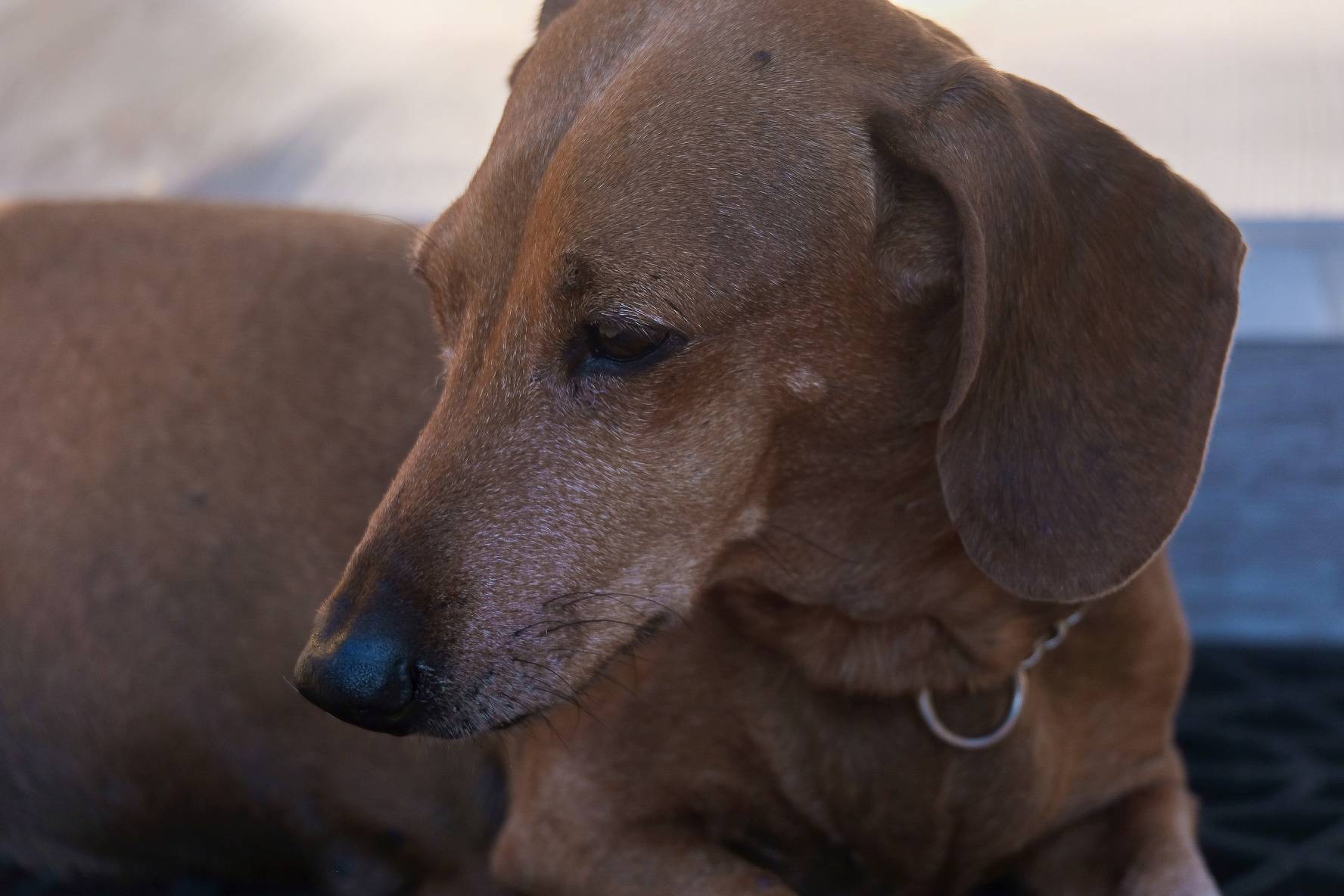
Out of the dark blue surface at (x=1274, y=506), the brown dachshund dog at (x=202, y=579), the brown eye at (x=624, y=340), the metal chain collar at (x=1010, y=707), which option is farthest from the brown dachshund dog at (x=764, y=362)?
the dark blue surface at (x=1274, y=506)

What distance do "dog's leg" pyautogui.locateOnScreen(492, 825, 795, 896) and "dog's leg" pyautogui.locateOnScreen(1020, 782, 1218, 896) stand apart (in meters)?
0.60

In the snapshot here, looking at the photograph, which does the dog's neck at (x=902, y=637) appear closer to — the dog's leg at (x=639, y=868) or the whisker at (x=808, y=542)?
the whisker at (x=808, y=542)

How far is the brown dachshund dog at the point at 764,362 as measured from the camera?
189 centimetres

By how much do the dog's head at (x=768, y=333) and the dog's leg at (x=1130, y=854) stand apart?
2.11ft

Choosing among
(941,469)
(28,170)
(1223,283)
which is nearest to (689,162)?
(941,469)

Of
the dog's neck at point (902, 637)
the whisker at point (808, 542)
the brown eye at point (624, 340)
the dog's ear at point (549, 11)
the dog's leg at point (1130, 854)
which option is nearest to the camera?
the brown eye at point (624, 340)

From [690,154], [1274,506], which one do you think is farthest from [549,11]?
[1274,506]

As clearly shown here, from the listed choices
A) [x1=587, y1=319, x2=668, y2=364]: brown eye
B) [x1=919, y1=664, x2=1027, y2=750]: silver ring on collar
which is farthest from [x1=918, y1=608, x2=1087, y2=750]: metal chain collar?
[x1=587, y1=319, x2=668, y2=364]: brown eye

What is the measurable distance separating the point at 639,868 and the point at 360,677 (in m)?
0.65

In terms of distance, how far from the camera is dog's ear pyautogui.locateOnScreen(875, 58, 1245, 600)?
6.33ft

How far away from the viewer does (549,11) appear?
2529mm

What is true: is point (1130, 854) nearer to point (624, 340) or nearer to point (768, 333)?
point (768, 333)

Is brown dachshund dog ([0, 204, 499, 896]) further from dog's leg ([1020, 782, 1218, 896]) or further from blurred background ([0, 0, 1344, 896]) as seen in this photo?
blurred background ([0, 0, 1344, 896])

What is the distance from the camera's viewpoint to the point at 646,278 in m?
1.88
